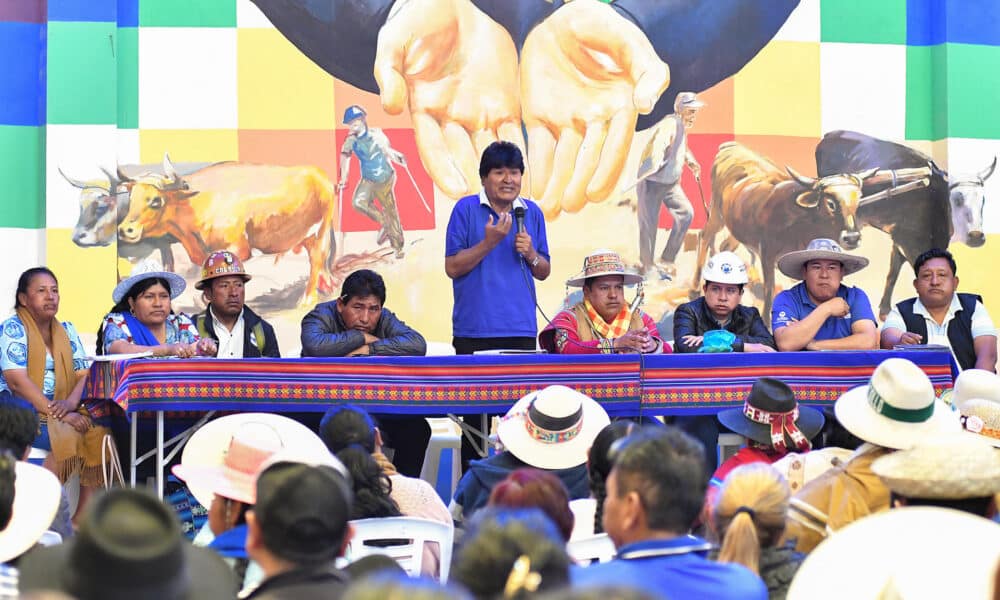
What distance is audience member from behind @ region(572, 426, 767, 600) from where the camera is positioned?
2332 millimetres

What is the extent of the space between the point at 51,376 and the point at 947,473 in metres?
4.96

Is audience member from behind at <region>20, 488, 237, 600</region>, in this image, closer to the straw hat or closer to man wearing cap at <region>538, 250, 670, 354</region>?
the straw hat

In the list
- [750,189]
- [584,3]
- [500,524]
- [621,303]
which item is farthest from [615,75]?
[500,524]

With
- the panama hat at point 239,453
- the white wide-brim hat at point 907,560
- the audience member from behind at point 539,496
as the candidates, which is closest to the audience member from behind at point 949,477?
the white wide-brim hat at point 907,560

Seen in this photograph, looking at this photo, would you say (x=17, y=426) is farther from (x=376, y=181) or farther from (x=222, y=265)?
(x=376, y=181)

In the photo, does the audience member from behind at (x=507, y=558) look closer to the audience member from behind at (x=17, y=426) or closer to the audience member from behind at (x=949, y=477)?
the audience member from behind at (x=949, y=477)

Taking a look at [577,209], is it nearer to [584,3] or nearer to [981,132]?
[584,3]

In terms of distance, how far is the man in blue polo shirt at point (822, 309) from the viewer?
6.04 m

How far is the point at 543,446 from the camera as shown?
4402mm

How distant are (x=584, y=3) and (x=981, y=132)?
2.82m

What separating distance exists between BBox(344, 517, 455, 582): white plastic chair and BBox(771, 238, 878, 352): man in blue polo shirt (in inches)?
113

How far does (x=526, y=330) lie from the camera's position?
240 inches

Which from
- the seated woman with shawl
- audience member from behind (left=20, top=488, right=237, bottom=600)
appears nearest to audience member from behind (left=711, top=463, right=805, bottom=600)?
audience member from behind (left=20, top=488, right=237, bottom=600)

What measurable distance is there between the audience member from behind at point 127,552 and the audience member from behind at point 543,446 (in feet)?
7.86
